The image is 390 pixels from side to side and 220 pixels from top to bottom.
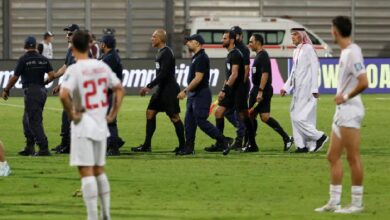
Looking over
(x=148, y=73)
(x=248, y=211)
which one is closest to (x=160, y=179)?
(x=248, y=211)

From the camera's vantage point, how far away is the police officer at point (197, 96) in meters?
22.2

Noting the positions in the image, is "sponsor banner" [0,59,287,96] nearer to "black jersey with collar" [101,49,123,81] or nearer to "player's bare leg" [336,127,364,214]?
"black jersey with collar" [101,49,123,81]

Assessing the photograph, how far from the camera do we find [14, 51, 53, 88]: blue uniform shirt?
71.5 feet

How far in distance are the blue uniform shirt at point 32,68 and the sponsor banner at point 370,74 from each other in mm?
19716

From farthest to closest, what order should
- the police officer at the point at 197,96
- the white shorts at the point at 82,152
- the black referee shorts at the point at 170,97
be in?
the black referee shorts at the point at 170,97 < the police officer at the point at 197,96 < the white shorts at the point at 82,152

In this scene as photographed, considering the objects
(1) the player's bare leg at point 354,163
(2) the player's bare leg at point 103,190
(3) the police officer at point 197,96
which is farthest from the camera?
(3) the police officer at point 197,96

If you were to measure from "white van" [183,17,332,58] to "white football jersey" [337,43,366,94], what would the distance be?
4009cm

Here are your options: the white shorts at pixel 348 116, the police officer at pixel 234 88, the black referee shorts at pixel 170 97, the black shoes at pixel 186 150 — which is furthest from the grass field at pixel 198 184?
the white shorts at pixel 348 116

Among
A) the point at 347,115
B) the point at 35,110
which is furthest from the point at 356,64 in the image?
the point at 35,110

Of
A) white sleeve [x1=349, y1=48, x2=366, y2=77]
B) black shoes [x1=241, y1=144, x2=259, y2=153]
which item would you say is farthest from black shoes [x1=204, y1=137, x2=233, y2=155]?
white sleeve [x1=349, y1=48, x2=366, y2=77]

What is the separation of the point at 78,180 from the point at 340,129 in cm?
501

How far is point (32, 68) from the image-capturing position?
71.5ft

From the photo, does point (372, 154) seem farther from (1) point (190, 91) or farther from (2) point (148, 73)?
(2) point (148, 73)

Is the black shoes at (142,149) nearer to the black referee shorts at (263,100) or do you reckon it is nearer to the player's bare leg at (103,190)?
the black referee shorts at (263,100)
